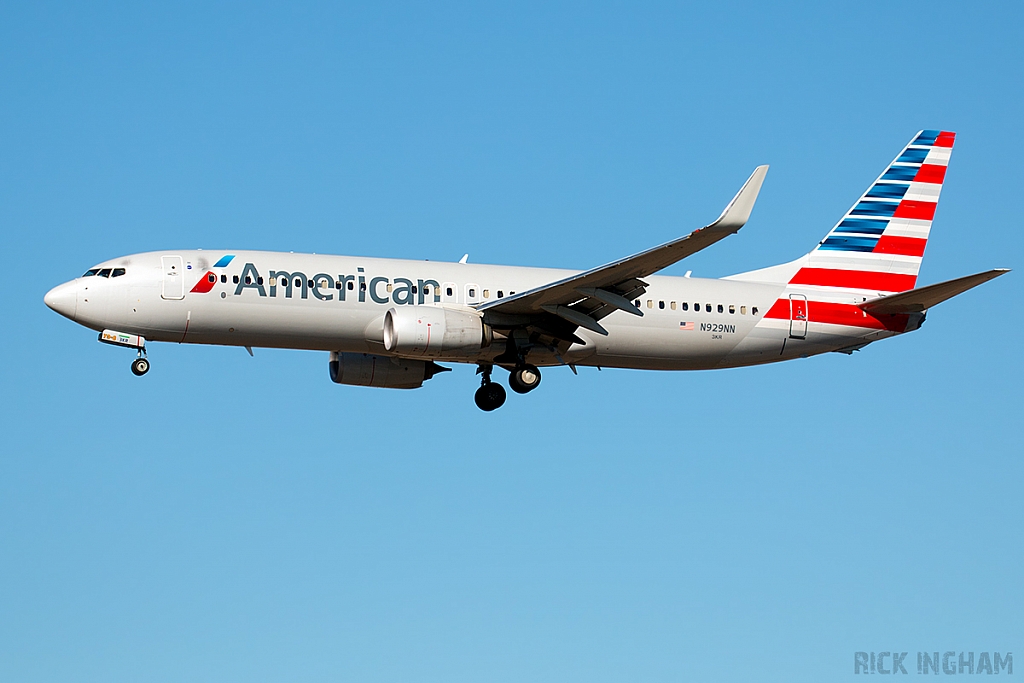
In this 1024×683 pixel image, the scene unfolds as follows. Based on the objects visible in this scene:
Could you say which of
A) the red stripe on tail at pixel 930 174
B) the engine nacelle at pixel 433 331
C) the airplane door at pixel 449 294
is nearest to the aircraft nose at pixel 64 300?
the engine nacelle at pixel 433 331

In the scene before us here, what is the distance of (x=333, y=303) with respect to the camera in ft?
119

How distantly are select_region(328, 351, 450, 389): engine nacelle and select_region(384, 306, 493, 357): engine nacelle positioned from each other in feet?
13.6

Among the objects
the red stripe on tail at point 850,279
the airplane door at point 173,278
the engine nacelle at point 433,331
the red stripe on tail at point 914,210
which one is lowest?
the engine nacelle at point 433,331

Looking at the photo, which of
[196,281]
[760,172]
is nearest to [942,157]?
[760,172]

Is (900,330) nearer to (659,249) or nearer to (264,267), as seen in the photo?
(659,249)

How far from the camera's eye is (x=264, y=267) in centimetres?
3634

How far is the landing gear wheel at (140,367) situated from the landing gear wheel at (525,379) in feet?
33.5

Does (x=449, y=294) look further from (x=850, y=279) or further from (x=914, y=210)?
(x=914, y=210)

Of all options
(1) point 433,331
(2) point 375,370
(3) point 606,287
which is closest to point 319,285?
(1) point 433,331

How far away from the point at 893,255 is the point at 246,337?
20.9 m

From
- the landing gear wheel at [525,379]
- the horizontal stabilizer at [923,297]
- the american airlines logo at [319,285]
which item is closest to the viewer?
the horizontal stabilizer at [923,297]

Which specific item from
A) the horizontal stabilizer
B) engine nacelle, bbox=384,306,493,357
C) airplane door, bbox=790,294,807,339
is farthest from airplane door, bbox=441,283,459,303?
the horizontal stabilizer

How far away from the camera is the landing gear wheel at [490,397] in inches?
1535

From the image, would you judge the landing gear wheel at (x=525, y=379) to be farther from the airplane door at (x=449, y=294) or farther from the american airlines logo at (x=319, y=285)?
the american airlines logo at (x=319, y=285)
